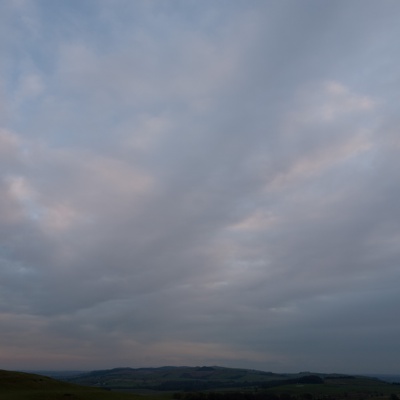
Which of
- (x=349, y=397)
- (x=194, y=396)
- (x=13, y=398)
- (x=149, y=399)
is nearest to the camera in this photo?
(x=13, y=398)

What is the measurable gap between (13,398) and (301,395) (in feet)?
280

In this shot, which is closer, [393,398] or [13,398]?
[13,398]

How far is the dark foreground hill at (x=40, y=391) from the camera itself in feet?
174

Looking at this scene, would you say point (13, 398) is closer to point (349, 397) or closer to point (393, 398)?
point (393, 398)

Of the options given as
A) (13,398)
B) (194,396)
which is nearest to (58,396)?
(13,398)

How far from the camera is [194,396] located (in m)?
98.8

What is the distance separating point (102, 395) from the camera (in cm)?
6059

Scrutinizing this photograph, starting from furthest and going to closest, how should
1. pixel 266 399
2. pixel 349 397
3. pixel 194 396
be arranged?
pixel 349 397 < pixel 266 399 < pixel 194 396

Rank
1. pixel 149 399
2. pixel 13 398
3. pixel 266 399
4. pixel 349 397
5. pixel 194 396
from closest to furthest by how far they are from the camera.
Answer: pixel 13 398 → pixel 149 399 → pixel 194 396 → pixel 266 399 → pixel 349 397

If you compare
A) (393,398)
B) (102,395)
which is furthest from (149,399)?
(393,398)

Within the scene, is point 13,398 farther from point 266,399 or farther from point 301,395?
point 301,395

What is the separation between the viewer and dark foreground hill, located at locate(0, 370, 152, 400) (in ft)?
174

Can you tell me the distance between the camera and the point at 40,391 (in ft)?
197

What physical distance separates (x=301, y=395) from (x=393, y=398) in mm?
22860
